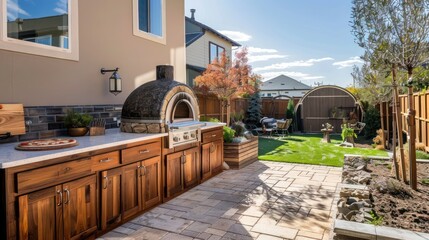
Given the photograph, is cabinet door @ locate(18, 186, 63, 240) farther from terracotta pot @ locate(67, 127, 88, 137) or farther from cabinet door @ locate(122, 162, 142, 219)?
terracotta pot @ locate(67, 127, 88, 137)

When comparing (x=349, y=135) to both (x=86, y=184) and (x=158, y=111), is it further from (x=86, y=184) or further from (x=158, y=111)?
(x=86, y=184)

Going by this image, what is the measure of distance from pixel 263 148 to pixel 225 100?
254 cm

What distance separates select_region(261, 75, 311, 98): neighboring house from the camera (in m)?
29.0

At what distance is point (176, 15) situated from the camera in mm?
6648

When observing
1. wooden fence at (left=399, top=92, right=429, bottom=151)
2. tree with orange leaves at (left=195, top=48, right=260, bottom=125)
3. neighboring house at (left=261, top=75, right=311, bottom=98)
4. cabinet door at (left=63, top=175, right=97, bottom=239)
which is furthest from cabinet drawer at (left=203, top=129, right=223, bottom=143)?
neighboring house at (left=261, top=75, right=311, bottom=98)

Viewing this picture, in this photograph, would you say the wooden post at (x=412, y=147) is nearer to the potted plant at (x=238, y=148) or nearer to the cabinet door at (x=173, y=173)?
the cabinet door at (x=173, y=173)

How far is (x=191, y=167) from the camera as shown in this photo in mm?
4969

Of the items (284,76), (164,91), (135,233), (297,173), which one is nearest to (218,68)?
(297,173)

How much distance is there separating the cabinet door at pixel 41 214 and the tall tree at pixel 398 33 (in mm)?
3942

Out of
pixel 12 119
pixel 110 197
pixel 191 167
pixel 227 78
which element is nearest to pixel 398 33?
pixel 191 167

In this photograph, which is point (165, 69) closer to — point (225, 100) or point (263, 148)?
point (263, 148)

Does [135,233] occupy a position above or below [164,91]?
below

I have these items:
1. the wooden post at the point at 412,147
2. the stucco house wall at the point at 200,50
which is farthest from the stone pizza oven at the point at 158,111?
the stucco house wall at the point at 200,50

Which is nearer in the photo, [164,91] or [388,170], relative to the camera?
[164,91]
